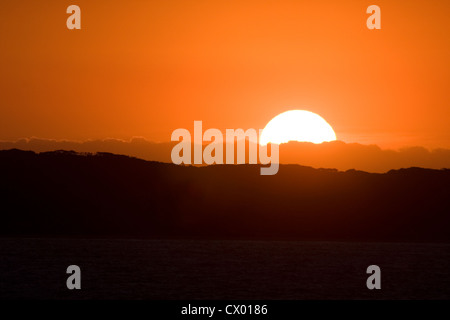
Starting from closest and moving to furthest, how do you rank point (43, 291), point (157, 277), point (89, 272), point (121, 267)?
point (43, 291)
point (157, 277)
point (89, 272)
point (121, 267)

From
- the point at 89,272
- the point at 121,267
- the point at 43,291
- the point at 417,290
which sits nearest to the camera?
the point at 43,291

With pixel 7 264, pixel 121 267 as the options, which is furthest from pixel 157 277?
pixel 7 264

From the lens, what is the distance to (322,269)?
365 feet

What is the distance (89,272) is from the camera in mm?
99625

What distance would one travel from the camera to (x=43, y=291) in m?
73.5
